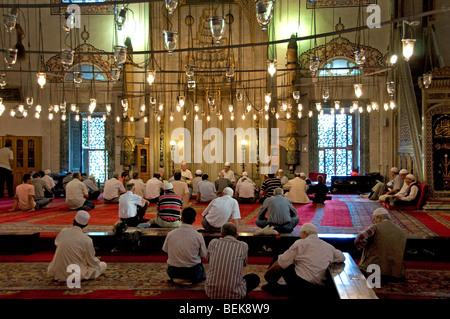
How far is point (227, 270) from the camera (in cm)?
355

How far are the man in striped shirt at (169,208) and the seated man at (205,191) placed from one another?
13.2 ft

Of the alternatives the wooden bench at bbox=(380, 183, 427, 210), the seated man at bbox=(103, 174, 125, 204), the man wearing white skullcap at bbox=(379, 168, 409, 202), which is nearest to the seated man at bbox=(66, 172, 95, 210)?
the seated man at bbox=(103, 174, 125, 204)

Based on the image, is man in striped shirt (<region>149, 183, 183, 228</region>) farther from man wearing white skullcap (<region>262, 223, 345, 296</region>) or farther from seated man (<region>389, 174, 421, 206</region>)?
seated man (<region>389, 174, 421, 206</region>)

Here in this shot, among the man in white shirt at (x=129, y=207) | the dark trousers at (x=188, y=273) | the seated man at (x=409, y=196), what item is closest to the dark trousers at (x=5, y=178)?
the man in white shirt at (x=129, y=207)

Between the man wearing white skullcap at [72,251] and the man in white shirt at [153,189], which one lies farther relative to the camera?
the man in white shirt at [153,189]

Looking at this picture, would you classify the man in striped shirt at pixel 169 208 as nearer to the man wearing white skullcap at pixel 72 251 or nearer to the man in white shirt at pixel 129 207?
the man in white shirt at pixel 129 207

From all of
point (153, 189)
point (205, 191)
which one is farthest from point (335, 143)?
point (153, 189)

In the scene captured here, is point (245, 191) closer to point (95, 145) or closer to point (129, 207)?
point (129, 207)

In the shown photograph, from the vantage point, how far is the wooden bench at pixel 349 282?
9.95 feet

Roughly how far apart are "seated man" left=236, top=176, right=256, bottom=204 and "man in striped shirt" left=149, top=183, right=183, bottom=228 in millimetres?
4343

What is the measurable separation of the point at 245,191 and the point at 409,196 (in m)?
3.46
